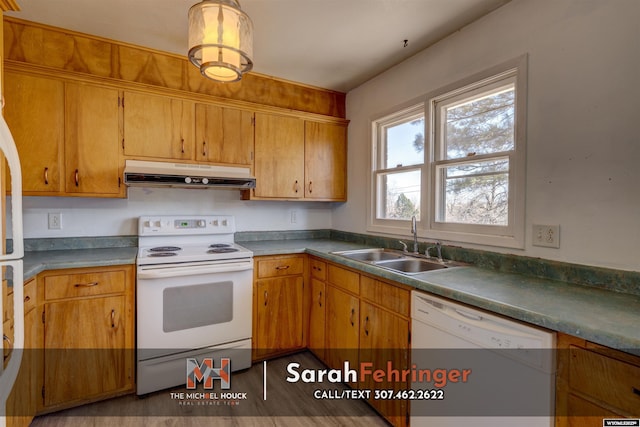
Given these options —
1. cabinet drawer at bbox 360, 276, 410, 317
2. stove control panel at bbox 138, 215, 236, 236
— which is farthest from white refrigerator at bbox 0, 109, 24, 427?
cabinet drawer at bbox 360, 276, 410, 317

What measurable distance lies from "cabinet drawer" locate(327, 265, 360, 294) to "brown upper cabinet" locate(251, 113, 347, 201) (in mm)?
882

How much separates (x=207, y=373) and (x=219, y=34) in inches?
85.1

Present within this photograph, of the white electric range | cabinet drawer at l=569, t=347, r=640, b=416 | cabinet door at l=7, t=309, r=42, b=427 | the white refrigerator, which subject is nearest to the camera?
cabinet drawer at l=569, t=347, r=640, b=416

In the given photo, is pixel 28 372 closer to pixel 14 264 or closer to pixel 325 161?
pixel 14 264

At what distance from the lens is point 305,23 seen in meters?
2.01

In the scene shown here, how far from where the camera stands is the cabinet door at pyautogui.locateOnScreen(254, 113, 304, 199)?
2.74 meters

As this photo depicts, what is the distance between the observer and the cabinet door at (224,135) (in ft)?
8.22

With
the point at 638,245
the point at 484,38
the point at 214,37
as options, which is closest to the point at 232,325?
the point at 214,37

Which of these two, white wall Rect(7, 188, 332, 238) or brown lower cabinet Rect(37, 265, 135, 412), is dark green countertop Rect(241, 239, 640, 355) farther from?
brown lower cabinet Rect(37, 265, 135, 412)

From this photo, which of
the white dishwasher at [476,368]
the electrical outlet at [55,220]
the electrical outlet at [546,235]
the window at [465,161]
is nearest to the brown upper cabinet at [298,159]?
the window at [465,161]

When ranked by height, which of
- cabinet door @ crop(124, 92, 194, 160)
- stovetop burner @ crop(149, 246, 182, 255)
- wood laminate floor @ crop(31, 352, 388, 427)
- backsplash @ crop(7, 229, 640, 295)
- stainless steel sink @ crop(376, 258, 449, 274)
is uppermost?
cabinet door @ crop(124, 92, 194, 160)

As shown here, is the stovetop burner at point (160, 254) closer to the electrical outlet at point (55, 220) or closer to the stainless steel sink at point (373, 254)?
the electrical outlet at point (55, 220)

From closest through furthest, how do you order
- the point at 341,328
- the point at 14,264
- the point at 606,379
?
1. the point at 606,379
2. the point at 14,264
3. the point at 341,328

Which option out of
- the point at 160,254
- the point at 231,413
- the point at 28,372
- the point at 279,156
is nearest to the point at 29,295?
the point at 28,372
